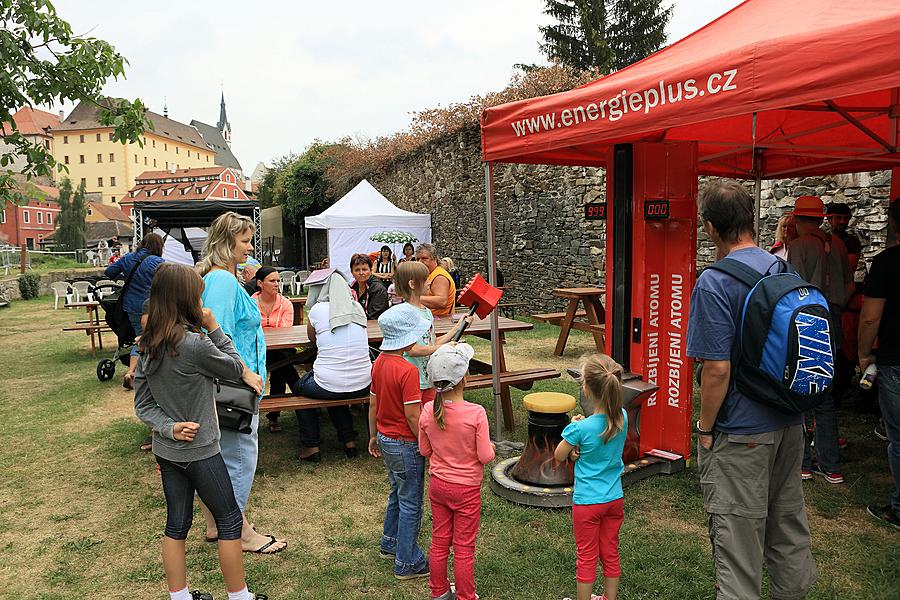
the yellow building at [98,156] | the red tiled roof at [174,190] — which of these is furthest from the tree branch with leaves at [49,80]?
the yellow building at [98,156]

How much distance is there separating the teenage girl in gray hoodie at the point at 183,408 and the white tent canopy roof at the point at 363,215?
1277 cm

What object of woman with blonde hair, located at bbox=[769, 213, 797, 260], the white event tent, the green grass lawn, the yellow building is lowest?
the green grass lawn

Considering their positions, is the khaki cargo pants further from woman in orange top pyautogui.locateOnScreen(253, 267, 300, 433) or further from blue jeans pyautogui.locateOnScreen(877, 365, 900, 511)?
woman in orange top pyautogui.locateOnScreen(253, 267, 300, 433)

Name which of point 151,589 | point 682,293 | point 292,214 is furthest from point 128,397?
point 292,214

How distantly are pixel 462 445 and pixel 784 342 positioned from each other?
128cm

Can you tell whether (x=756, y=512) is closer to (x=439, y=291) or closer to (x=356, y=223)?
(x=439, y=291)

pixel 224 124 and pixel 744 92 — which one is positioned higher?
pixel 224 124

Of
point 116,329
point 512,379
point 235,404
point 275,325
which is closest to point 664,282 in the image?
point 512,379

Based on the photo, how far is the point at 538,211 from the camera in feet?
41.5

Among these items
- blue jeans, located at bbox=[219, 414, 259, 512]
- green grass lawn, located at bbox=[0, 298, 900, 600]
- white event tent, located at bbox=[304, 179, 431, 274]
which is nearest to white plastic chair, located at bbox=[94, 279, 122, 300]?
white event tent, located at bbox=[304, 179, 431, 274]

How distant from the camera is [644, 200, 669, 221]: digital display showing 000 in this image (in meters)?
4.07

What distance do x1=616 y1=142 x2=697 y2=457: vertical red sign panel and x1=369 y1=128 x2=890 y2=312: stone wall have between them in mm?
3536

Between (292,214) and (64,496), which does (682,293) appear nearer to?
(64,496)

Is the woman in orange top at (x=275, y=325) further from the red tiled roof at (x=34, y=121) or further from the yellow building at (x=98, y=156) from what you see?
the red tiled roof at (x=34, y=121)
